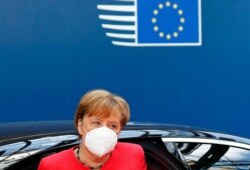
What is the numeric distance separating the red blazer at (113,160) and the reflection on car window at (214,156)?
75 cm

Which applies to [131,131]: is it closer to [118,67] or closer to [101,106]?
[101,106]

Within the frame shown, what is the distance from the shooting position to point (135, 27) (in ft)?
20.9

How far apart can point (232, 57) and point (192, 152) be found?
12.4 ft

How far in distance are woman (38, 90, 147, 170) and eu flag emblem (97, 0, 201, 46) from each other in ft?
13.6

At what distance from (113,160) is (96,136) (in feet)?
0.54

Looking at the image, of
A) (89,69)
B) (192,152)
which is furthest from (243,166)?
(89,69)

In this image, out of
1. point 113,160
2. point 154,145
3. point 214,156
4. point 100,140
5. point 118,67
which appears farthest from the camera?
point 118,67

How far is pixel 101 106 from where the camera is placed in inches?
84.4

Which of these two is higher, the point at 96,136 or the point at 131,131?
the point at 96,136

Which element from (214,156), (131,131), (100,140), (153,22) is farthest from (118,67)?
(100,140)

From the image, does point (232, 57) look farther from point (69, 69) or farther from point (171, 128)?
point (171, 128)

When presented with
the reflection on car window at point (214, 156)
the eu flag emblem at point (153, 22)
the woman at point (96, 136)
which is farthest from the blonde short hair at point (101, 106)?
the eu flag emblem at point (153, 22)

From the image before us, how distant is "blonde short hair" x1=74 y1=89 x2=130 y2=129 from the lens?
2146 mm

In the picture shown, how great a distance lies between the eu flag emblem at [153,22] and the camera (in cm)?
629
